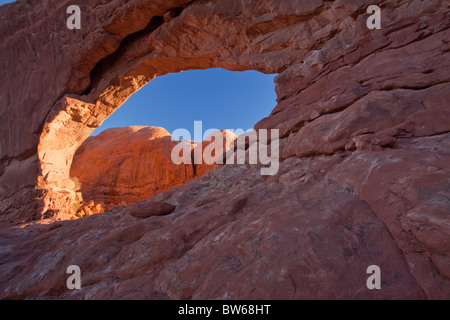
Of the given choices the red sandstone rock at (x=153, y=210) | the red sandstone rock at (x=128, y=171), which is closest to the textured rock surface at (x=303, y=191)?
the red sandstone rock at (x=153, y=210)

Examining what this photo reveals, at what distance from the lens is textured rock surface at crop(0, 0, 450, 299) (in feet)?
5.74

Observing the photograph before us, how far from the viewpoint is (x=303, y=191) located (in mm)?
3016

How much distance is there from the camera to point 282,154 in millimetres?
4523

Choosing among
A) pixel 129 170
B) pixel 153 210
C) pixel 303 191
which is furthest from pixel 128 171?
pixel 303 191

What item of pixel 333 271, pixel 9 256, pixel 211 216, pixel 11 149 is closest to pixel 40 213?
pixel 11 149

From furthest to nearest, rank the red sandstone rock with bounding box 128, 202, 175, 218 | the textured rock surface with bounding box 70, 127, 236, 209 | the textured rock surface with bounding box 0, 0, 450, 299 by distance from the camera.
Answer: the textured rock surface with bounding box 70, 127, 236, 209 < the red sandstone rock with bounding box 128, 202, 175, 218 < the textured rock surface with bounding box 0, 0, 450, 299

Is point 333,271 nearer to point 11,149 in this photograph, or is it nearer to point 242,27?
point 242,27

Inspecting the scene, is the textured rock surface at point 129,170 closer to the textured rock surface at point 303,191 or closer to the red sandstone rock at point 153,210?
the textured rock surface at point 303,191

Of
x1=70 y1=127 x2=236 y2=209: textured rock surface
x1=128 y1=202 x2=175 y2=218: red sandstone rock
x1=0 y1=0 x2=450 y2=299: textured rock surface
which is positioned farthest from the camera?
x1=70 y1=127 x2=236 y2=209: textured rock surface

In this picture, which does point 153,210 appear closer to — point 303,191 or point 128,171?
point 303,191

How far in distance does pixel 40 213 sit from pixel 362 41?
40.0 feet

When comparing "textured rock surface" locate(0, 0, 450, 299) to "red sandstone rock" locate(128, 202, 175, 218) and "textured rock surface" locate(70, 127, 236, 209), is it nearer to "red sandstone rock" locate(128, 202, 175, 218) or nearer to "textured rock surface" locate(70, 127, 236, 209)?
"red sandstone rock" locate(128, 202, 175, 218)

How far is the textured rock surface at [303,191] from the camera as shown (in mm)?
1748

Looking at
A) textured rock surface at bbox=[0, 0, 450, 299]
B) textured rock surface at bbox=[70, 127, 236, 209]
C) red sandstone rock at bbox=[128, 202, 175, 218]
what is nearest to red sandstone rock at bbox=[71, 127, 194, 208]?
Answer: textured rock surface at bbox=[70, 127, 236, 209]
